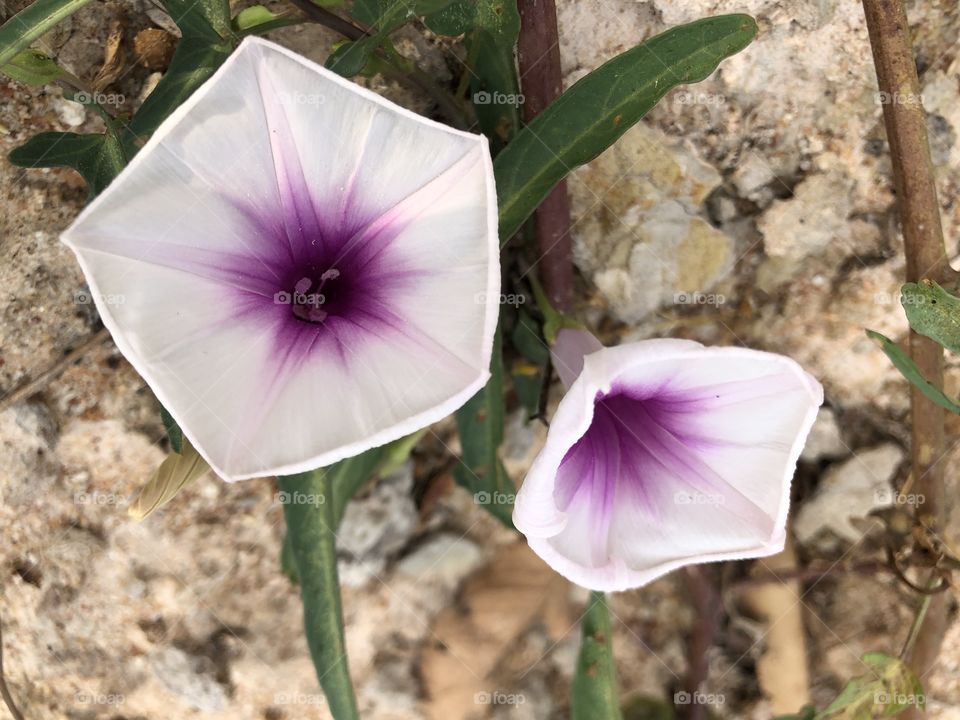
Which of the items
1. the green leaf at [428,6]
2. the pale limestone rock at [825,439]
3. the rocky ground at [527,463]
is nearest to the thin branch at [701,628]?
the rocky ground at [527,463]

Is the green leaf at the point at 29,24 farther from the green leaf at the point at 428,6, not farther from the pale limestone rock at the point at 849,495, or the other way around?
the pale limestone rock at the point at 849,495

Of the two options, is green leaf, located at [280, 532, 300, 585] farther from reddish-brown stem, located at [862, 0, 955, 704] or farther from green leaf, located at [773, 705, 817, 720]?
reddish-brown stem, located at [862, 0, 955, 704]

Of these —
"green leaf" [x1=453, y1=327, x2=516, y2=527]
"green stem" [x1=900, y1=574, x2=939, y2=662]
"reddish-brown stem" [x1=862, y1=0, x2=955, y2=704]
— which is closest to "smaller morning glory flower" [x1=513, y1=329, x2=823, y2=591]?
"green leaf" [x1=453, y1=327, x2=516, y2=527]

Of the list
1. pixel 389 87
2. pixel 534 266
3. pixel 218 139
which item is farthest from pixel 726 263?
pixel 218 139

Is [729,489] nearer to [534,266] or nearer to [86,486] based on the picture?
[534,266]

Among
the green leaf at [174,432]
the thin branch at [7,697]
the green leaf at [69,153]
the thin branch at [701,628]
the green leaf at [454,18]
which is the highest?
the green leaf at [454,18]

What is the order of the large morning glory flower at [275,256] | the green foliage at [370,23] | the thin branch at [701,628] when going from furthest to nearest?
the thin branch at [701,628], the green foliage at [370,23], the large morning glory flower at [275,256]

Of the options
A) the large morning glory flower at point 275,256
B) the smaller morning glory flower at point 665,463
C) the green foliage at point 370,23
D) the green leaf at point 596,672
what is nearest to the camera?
the large morning glory flower at point 275,256

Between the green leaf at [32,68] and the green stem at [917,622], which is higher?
the green leaf at [32,68]
